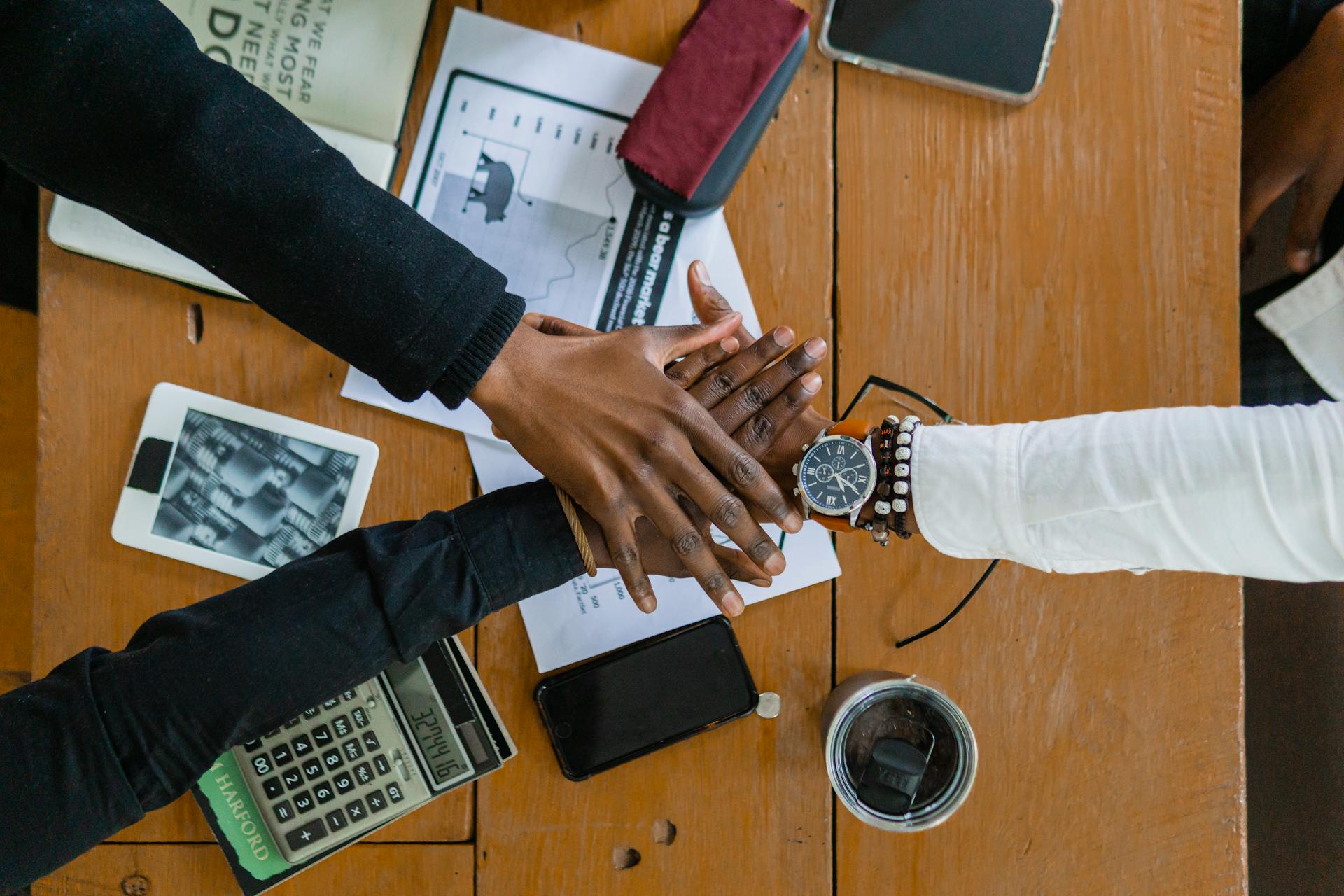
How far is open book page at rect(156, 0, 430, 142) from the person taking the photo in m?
0.71

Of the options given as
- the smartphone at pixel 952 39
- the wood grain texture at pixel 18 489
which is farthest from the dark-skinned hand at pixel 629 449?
the wood grain texture at pixel 18 489

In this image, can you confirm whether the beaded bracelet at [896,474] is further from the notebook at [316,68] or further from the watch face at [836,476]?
the notebook at [316,68]

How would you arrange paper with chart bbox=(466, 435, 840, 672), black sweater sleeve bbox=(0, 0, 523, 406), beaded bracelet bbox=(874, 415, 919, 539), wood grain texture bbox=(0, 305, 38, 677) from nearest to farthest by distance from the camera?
black sweater sleeve bbox=(0, 0, 523, 406), beaded bracelet bbox=(874, 415, 919, 539), paper with chart bbox=(466, 435, 840, 672), wood grain texture bbox=(0, 305, 38, 677)

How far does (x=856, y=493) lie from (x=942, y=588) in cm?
16

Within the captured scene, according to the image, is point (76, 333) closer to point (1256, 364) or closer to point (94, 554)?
point (94, 554)

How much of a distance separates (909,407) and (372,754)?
1.76 ft

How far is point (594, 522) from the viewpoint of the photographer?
0.67 meters

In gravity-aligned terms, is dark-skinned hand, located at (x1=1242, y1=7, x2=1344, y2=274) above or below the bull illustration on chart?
above

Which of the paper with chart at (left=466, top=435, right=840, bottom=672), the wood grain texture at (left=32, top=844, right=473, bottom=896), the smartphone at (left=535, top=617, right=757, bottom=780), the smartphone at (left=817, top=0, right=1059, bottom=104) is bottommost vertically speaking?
the wood grain texture at (left=32, top=844, right=473, bottom=896)

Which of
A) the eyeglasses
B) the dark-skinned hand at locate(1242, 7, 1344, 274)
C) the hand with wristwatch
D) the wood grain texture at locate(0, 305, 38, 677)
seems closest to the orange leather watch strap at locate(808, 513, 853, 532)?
the hand with wristwatch

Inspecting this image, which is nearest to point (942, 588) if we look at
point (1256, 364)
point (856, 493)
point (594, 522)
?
point (856, 493)

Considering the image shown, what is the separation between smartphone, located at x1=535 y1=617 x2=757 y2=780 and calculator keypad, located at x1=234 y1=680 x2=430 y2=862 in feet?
0.41

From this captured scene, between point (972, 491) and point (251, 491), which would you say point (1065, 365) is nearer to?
point (972, 491)

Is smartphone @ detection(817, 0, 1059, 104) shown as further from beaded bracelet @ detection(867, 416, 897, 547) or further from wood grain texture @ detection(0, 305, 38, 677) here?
wood grain texture @ detection(0, 305, 38, 677)
